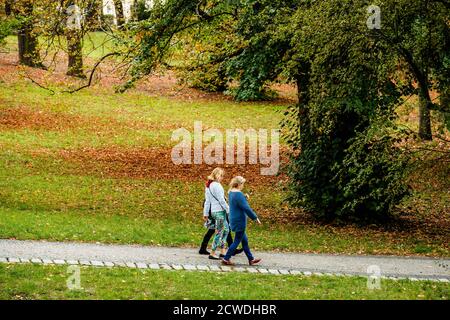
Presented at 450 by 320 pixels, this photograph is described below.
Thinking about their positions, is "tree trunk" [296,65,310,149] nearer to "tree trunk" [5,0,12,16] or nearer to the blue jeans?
the blue jeans

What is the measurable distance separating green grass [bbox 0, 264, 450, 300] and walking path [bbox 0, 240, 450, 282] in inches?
30.0

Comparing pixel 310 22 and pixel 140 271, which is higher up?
pixel 310 22

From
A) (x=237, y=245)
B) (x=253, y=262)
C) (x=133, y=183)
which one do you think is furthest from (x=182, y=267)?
(x=133, y=183)

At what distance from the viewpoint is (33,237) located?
14930mm

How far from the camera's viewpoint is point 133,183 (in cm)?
2250

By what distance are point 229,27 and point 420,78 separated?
902 cm

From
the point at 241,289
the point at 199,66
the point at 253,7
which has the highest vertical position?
the point at 253,7

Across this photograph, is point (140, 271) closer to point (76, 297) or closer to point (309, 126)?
point (76, 297)

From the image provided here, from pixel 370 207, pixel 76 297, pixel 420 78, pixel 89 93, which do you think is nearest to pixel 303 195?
pixel 370 207

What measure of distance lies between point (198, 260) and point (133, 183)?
902 cm

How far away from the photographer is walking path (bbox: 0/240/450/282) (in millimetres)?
13117

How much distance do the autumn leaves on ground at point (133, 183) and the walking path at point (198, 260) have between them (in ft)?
2.39

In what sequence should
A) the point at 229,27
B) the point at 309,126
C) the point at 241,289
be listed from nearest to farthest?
the point at 241,289
the point at 309,126
the point at 229,27
